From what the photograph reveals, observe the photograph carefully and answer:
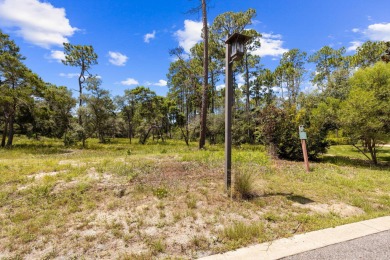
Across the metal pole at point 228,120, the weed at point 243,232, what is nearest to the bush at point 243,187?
the metal pole at point 228,120

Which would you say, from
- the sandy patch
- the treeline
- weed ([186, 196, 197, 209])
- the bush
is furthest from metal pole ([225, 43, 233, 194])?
the treeline

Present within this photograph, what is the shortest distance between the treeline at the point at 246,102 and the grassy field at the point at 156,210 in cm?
431

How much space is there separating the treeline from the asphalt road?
23.7 feet

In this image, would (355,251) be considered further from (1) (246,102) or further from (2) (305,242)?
(1) (246,102)

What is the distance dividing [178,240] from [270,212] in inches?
63.8

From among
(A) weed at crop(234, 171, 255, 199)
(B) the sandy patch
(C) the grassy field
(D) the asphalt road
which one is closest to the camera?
(D) the asphalt road

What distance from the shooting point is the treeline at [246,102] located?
919 cm

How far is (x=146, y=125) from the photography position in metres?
22.7

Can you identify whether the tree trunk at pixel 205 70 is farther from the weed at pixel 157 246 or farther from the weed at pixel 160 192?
the weed at pixel 157 246

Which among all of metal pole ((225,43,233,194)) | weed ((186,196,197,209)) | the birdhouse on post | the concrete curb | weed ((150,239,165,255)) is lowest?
weed ((150,239,165,255))

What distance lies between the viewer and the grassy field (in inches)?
98.4

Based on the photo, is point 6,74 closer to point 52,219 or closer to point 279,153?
point 52,219

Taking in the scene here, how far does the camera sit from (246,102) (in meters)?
21.5

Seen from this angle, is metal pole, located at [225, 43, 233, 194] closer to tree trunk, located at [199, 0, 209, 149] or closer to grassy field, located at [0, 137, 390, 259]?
grassy field, located at [0, 137, 390, 259]
